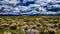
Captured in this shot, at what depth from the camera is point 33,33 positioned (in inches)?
603

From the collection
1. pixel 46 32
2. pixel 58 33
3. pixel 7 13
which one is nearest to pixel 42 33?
pixel 46 32

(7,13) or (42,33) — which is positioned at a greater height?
(42,33)

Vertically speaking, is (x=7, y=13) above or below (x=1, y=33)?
below

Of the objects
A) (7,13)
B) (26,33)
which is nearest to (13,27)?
(26,33)

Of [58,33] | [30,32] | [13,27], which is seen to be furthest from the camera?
[13,27]

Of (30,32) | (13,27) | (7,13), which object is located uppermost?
(30,32)

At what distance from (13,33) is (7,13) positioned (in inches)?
3599

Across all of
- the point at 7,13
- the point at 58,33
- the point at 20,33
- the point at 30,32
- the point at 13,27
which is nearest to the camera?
the point at 30,32

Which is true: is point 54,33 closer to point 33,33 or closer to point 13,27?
point 33,33

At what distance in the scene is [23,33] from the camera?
15961 mm

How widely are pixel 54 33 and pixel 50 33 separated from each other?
43 centimetres

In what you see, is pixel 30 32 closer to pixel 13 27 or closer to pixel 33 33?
pixel 33 33

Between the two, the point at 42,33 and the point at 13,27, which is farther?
the point at 13,27

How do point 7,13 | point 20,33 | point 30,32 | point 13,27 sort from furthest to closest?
point 7,13 < point 13,27 < point 20,33 < point 30,32
